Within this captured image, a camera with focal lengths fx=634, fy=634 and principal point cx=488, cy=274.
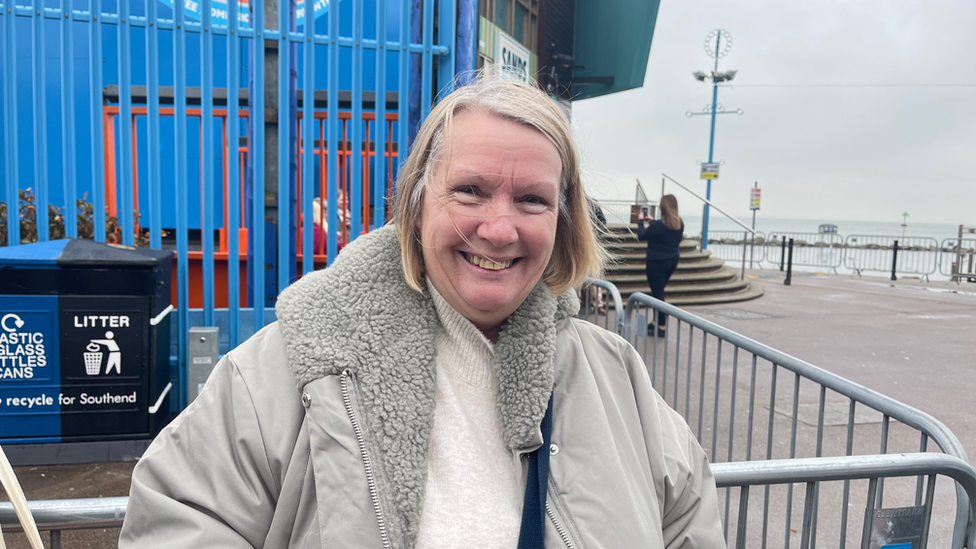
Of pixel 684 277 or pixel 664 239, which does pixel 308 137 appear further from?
pixel 684 277

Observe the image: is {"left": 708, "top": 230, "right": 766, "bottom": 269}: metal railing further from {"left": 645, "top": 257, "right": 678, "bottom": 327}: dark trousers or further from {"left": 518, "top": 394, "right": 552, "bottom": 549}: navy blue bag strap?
{"left": 518, "top": 394, "right": 552, "bottom": 549}: navy blue bag strap

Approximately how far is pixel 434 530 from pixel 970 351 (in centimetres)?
921

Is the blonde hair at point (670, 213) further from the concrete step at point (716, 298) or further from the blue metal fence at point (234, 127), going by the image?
the blue metal fence at point (234, 127)

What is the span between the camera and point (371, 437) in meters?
1.19

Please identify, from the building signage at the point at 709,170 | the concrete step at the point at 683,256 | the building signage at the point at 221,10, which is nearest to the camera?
the building signage at the point at 221,10

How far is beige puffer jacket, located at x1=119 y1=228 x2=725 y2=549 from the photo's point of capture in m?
1.13

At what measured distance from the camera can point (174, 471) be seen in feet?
3.70

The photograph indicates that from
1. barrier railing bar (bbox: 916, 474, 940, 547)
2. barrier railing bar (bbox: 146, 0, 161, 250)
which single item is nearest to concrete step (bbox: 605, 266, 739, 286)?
barrier railing bar (bbox: 146, 0, 161, 250)

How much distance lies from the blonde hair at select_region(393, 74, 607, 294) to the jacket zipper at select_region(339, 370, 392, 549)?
28 cm

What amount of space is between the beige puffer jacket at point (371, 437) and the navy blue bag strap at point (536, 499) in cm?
2

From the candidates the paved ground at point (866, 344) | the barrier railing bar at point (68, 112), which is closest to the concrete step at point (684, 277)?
the paved ground at point (866, 344)

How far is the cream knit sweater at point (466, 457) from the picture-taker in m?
1.25

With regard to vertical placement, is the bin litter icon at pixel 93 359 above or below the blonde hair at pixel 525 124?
below

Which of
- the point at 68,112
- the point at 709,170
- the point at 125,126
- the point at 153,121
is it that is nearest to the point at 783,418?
the point at 153,121
